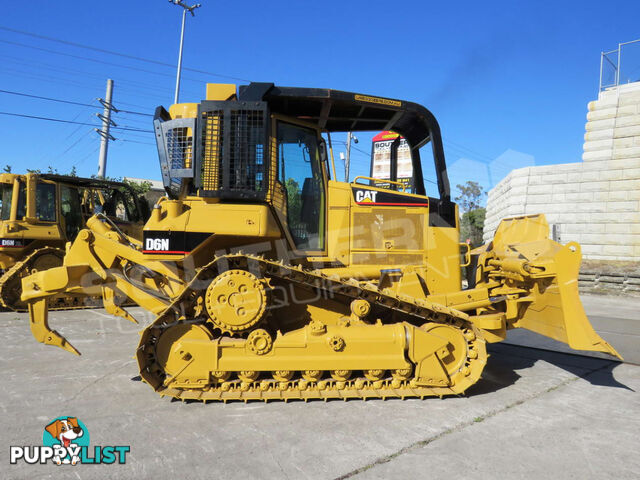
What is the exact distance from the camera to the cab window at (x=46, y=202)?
33.1 ft

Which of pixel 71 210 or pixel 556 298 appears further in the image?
pixel 71 210

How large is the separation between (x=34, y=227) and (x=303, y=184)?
27.3 ft

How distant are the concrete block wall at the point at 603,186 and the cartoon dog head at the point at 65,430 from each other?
16.9 m

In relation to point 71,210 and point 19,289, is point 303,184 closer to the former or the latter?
point 19,289

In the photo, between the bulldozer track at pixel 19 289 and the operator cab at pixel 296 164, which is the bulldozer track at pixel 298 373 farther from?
the bulldozer track at pixel 19 289

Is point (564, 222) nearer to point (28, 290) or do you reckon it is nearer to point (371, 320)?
point (371, 320)

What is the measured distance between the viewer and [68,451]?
10.7 feet

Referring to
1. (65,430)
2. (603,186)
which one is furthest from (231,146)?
(603,186)

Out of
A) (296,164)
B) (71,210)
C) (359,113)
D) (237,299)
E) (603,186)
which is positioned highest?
(603,186)

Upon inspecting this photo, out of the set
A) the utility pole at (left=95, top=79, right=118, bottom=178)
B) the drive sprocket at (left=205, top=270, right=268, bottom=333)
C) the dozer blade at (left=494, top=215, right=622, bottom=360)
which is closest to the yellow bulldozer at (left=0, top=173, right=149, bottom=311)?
the drive sprocket at (left=205, top=270, right=268, bottom=333)

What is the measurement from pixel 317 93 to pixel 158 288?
9.62 feet

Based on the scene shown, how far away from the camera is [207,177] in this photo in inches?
169

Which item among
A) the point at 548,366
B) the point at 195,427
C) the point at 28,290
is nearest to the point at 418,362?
the point at 195,427

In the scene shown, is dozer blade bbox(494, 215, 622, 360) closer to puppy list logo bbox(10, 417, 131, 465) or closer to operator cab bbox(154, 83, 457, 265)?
operator cab bbox(154, 83, 457, 265)
